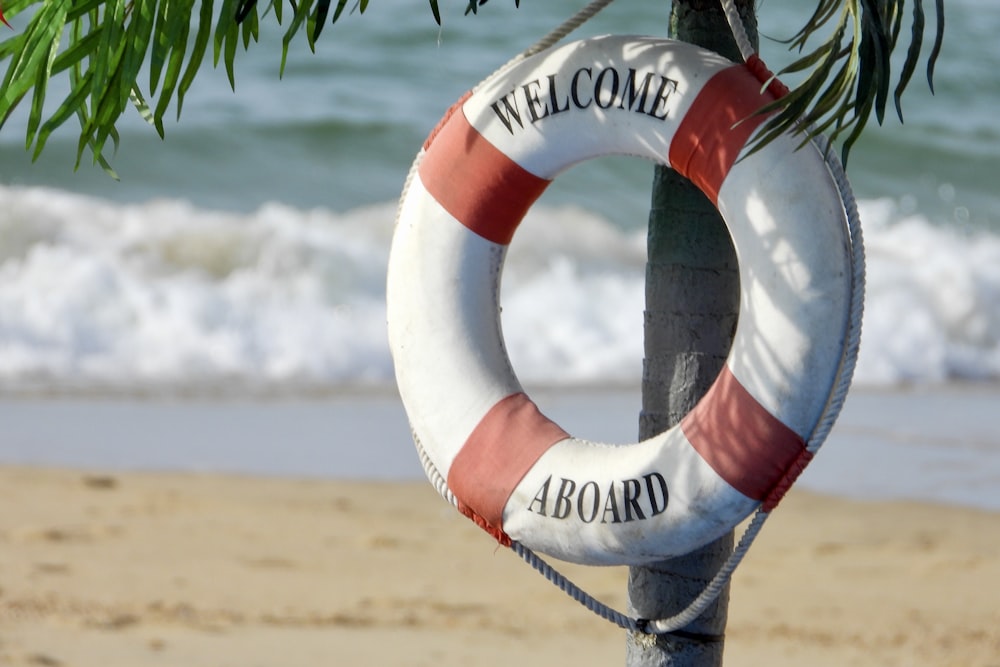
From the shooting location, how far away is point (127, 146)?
29.6ft

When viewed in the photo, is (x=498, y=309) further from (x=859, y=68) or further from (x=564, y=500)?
(x=859, y=68)

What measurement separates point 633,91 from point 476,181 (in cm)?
27

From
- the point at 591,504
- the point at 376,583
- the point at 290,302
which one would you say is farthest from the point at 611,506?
the point at 290,302

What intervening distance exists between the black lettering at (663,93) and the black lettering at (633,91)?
0.01 m

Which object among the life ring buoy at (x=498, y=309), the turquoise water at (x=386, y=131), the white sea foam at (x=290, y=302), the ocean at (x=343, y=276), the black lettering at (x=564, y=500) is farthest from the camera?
the turquoise water at (x=386, y=131)

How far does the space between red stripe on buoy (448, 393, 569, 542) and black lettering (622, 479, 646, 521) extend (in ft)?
0.44

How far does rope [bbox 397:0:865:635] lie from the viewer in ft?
5.53

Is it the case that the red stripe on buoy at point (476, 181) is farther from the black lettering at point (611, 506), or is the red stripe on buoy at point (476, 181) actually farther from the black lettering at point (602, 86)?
the black lettering at point (611, 506)

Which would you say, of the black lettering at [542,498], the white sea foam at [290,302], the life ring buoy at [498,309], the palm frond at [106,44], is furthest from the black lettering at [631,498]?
the white sea foam at [290,302]

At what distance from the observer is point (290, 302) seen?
6609mm

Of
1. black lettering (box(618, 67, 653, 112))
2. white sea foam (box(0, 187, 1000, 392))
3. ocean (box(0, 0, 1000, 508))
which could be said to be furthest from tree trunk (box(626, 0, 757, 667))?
white sea foam (box(0, 187, 1000, 392))

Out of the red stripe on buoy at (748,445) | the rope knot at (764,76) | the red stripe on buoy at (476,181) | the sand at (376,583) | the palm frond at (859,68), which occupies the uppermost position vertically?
the palm frond at (859,68)

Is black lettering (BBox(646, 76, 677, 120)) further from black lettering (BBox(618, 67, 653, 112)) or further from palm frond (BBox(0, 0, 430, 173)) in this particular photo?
palm frond (BBox(0, 0, 430, 173))

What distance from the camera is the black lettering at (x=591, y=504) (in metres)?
1.76
